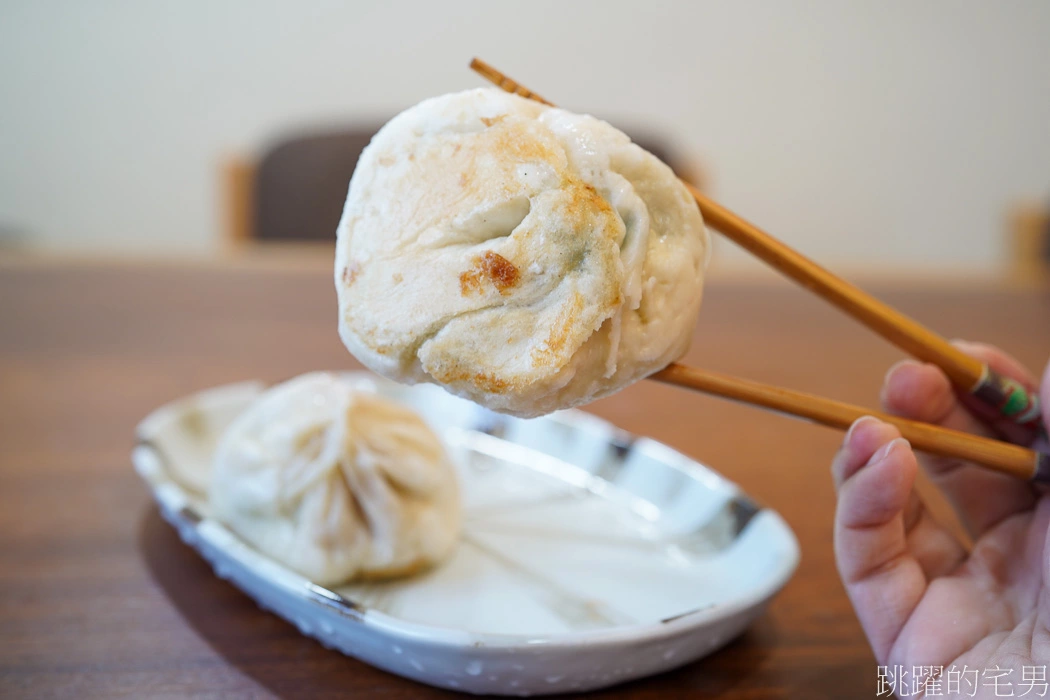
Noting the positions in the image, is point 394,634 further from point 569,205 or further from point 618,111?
point 618,111

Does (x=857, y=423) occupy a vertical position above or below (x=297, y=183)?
above

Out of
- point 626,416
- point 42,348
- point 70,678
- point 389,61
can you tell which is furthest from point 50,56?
point 70,678

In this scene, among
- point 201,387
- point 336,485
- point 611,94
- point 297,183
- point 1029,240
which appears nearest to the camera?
point 336,485

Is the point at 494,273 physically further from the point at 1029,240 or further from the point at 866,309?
the point at 1029,240

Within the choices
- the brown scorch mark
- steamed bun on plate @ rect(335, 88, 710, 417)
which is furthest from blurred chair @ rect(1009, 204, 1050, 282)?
the brown scorch mark

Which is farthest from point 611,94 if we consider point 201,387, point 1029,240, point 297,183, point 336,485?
point 336,485

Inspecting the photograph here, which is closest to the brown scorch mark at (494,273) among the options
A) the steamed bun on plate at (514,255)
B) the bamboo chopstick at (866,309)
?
the steamed bun on plate at (514,255)
